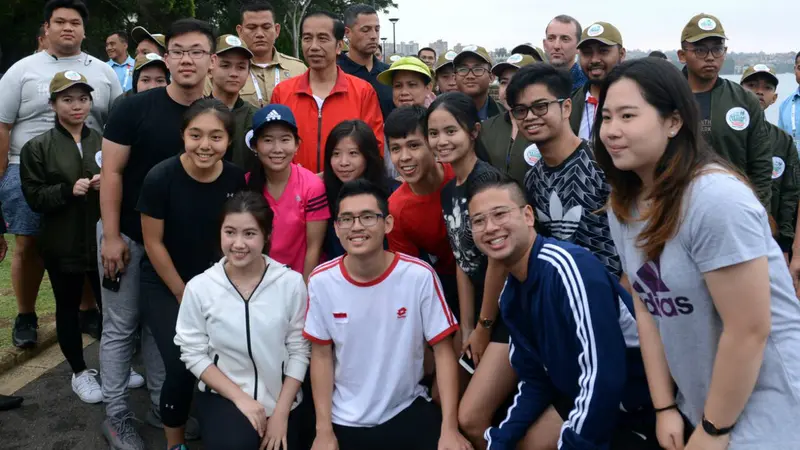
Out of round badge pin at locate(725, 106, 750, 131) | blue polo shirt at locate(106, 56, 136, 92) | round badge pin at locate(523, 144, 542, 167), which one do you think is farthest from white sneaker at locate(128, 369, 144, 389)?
round badge pin at locate(725, 106, 750, 131)

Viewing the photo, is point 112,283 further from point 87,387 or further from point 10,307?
point 10,307

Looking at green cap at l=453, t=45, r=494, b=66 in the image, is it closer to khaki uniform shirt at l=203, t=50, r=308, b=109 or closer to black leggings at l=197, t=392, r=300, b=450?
khaki uniform shirt at l=203, t=50, r=308, b=109

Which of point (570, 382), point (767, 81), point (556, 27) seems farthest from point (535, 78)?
point (767, 81)

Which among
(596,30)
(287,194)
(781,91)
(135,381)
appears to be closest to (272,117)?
(287,194)

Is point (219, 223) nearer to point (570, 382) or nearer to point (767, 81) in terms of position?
point (570, 382)

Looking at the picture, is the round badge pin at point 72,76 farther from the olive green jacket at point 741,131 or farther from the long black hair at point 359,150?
the olive green jacket at point 741,131

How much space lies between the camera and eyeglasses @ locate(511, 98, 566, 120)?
10.2 feet

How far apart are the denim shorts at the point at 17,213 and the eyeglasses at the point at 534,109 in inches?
152

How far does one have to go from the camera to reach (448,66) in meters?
6.07

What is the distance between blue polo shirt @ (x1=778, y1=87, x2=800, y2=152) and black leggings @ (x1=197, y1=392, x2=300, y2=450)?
562 cm

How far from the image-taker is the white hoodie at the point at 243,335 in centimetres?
325

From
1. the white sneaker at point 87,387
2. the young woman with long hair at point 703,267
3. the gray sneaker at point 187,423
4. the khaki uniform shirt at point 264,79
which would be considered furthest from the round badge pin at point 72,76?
the young woman with long hair at point 703,267

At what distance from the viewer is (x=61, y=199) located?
4.33 meters

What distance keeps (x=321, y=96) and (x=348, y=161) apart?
1030 mm
